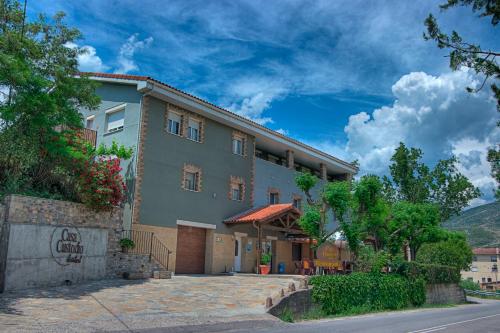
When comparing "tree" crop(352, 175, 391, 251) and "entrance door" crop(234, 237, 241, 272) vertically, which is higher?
"tree" crop(352, 175, 391, 251)

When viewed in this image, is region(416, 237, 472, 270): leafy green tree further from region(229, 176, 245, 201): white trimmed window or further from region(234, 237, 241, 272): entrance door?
region(229, 176, 245, 201): white trimmed window

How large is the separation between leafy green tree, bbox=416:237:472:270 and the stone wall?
6490 mm

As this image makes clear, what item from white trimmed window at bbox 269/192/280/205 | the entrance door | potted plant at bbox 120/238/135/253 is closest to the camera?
potted plant at bbox 120/238/135/253

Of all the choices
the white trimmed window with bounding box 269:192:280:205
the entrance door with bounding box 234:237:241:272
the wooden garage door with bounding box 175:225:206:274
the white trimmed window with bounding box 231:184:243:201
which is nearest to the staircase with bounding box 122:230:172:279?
the wooden garage door with bounding box 175:225:206:274

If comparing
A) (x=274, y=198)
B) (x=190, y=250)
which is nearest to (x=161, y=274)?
(x=190, y=250)

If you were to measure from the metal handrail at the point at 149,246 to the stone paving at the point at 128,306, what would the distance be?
2.62m

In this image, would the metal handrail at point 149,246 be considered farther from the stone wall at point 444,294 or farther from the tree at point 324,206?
the stone wall at point 444,294

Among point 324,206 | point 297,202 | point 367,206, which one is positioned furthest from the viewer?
point 297,202

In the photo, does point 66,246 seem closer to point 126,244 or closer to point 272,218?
point 126,244

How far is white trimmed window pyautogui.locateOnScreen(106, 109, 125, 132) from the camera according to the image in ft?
71.6

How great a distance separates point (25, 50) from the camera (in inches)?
584

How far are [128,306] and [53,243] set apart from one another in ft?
13.0

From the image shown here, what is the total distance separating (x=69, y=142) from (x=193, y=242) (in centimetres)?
890

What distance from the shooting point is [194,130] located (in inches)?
915
